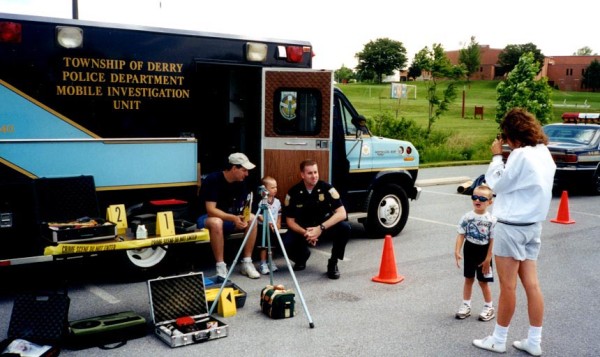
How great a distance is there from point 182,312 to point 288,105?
140 inches

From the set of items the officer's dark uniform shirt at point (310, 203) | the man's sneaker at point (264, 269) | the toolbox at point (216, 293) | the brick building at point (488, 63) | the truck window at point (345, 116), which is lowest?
the man's sneaker at point (264, 269)

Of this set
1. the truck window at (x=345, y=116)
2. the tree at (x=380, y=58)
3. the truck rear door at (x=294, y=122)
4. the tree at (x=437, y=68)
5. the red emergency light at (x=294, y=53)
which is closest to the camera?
the truck rear door at (x=294, y=122)

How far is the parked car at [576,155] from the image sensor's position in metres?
14.1

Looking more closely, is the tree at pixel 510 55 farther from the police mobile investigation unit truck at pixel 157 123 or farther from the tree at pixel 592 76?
the police mobile investigation unit truck at pixel 157 123

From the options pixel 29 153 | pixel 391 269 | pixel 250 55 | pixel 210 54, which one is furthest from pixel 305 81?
pixel 29 153

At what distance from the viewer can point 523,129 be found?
185 inches

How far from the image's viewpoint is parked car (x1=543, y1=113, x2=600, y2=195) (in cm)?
1412

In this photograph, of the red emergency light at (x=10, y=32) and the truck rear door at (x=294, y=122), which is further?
the truck rear door at (x=294, y=122)

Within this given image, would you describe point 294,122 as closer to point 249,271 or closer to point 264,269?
point 264,269

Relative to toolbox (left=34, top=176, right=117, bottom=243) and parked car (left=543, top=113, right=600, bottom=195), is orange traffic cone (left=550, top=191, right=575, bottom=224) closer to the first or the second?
parked car (left=543, top=113, right=600, bottom=195)

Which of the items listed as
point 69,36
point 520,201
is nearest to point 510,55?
point 69,36

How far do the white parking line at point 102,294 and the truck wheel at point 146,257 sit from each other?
453 millimetres

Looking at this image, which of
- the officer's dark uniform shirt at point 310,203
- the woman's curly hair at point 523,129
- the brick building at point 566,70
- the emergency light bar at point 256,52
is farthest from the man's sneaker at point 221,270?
the brick building at point 566,70

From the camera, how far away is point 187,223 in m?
7.04
